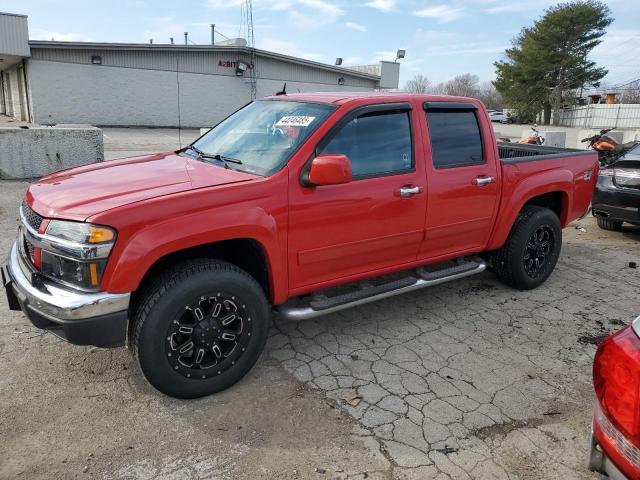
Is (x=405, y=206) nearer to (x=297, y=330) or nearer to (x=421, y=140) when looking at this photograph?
(x=421, y=140)

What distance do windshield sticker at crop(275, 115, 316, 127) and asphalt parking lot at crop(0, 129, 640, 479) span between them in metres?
1.66

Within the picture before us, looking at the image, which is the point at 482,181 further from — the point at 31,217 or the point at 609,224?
the point at 609,224

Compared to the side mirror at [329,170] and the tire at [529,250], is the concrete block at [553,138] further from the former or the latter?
the side mirror at [329,170]

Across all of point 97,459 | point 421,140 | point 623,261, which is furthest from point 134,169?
point 623,261

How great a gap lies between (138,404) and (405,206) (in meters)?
A: 2.31

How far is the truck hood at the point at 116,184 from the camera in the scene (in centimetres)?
287

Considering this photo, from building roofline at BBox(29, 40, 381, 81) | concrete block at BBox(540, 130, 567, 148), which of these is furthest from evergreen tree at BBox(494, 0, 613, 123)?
concrete block at BBox(540, 130, 567, 148)

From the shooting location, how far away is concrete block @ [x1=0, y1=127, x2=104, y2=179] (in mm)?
9117

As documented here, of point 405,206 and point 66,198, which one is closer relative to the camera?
point 66,198

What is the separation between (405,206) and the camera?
3830 millimetres

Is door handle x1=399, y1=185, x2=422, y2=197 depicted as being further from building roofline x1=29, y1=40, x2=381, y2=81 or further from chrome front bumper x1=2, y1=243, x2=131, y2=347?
building roofline x1=29, y1=40, x2=381, y2=81

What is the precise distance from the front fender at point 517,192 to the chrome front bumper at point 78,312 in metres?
3.35

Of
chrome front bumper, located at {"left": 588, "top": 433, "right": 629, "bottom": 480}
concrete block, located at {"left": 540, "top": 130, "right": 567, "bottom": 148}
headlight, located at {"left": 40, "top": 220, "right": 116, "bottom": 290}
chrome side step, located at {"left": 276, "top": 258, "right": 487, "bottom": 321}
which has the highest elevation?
concrete block, located at {"left": 540, "top": 130, "right": 567, "bottom": 148}

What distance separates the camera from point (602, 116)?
43.5 metres
